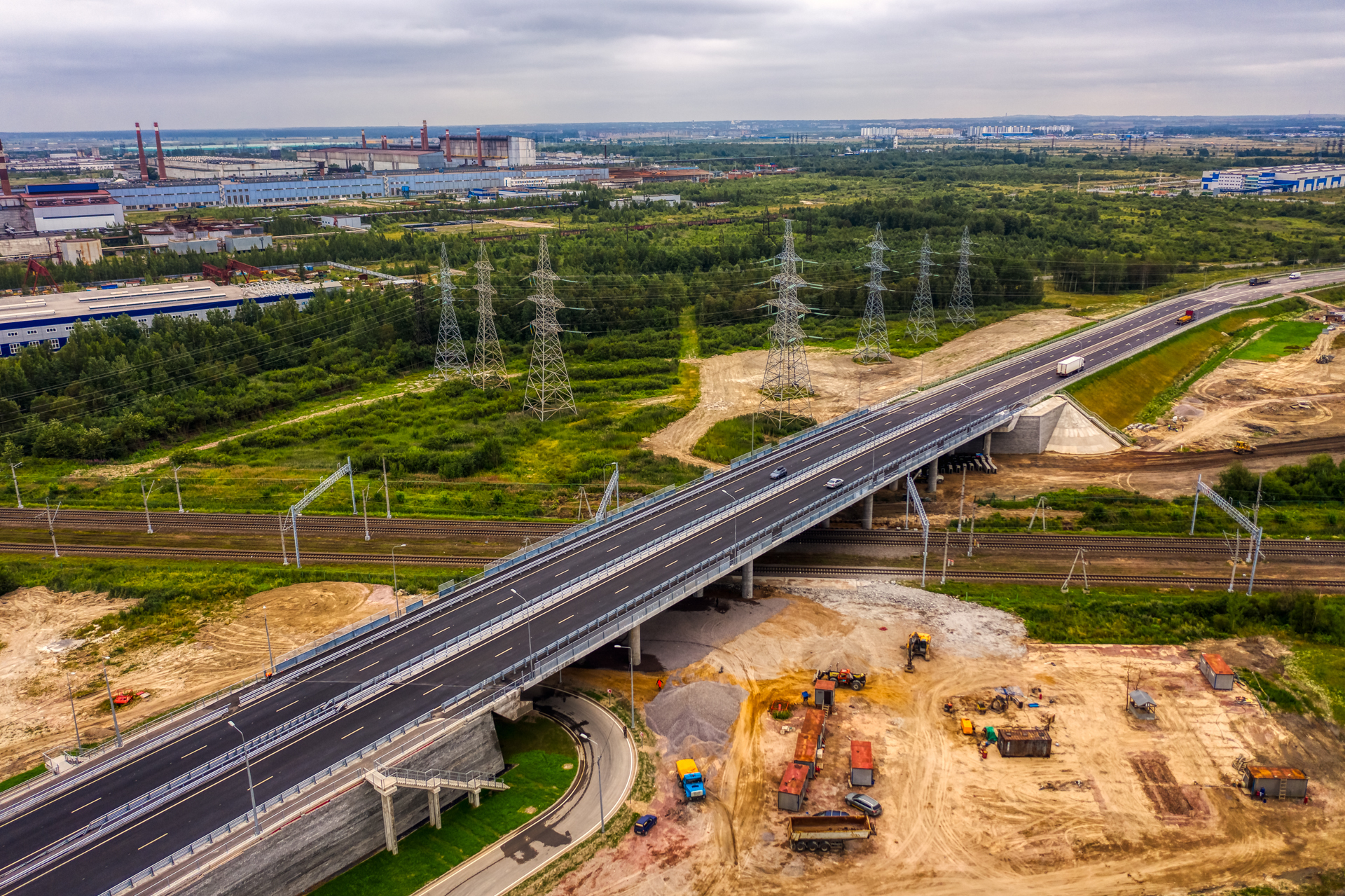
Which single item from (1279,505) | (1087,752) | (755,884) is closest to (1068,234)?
(1279,505)

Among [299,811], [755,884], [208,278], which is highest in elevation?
[208,278]

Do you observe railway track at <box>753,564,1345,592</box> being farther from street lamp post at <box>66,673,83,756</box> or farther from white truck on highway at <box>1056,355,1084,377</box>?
street lamp post at <box>66,673,83,756</box>

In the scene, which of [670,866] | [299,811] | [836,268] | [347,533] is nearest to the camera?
[299,811]

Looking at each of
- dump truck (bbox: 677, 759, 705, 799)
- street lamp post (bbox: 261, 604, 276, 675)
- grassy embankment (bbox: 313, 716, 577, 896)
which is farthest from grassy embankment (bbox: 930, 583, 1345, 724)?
street lamp post (bbox: 261, 604, 276, 675)

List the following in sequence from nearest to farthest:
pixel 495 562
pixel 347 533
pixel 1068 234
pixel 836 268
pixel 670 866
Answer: pixel 670 866 → pixel 495 562 → pixel 347 533 → pixel 836 268 → pixel 1068 234

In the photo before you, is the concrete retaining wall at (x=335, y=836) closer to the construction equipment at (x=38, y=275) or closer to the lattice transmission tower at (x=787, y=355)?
the lattice transmission tower at (x=787, y=355)

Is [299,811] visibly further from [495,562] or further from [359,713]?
[495,562]
